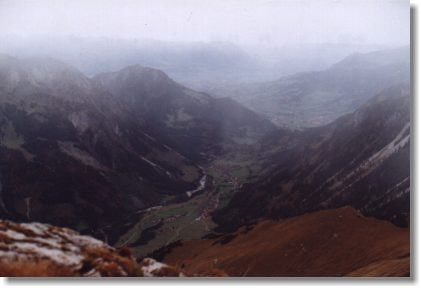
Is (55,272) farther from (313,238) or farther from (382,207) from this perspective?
(382,207)

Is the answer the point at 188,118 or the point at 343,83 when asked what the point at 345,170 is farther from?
the point at 188,118

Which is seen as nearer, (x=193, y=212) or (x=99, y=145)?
(x=193, y=212)

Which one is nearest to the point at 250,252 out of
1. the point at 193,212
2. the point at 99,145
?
the point at 193,212

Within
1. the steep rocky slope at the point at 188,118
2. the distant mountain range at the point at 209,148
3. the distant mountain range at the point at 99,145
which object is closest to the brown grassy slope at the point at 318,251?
the distant mountain range at the point at 209,148

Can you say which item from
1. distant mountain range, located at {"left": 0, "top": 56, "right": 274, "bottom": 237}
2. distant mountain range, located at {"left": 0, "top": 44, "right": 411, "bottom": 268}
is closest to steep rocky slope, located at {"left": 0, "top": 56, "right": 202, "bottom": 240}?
distant mountain range, located at {"left": 0, "top": 56, "right": 274, "bottom": 237}

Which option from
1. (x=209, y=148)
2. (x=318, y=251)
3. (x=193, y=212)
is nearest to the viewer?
(x=318, y=251)

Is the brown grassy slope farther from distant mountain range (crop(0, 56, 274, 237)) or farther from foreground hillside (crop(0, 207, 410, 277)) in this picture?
distant mountain range (crop(0, 56, 274, 237))
